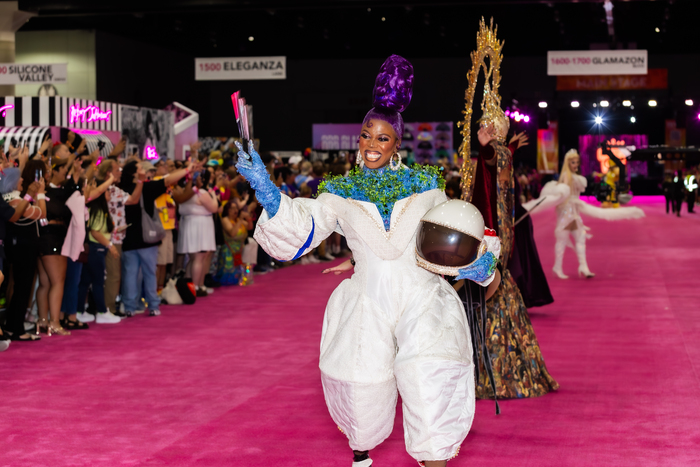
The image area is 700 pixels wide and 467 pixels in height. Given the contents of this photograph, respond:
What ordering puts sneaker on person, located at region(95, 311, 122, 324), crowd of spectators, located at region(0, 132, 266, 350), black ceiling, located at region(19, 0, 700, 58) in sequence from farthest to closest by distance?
black ceiling, located at region(19, 0, 700, 58), sneaker on person, located at region(95, 311, 122, 324), crowd of spectators, located at region(0, 132, 266, 350)

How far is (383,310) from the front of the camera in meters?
3.02

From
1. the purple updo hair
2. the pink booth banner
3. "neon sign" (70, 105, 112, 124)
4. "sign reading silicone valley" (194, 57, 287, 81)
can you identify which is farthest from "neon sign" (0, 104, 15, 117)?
the pink booth banner

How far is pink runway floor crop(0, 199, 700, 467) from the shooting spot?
374 cm

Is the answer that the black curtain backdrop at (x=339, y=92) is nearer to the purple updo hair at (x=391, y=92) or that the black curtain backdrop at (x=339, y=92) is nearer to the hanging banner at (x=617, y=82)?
the hanging banner at (x=617, y=82)

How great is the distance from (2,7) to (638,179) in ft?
94.9

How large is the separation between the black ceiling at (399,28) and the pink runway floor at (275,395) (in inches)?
361

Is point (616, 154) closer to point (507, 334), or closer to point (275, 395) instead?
point (507, 334)

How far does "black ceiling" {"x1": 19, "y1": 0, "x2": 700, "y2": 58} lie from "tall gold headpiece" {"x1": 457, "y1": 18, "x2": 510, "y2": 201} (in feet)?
36.4

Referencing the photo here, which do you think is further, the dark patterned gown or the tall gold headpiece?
the dark patterned gown

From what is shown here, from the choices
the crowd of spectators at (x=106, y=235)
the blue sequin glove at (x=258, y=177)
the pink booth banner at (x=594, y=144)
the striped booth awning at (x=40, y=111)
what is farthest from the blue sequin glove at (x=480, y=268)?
the pink booth banner at (x=594, y=144)

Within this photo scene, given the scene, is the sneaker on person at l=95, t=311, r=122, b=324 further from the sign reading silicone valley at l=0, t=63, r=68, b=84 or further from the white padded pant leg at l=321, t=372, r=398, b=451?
the sign reading silicone valley at l=0, t=63, r=68, b=84

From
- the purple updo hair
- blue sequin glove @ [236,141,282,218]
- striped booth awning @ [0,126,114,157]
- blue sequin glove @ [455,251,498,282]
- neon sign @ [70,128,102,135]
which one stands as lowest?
blue sequin glove @ [455,251,498,282]

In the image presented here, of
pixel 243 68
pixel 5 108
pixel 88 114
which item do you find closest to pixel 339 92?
pixel 243 68

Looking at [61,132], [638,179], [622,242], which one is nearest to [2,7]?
[61,132]
